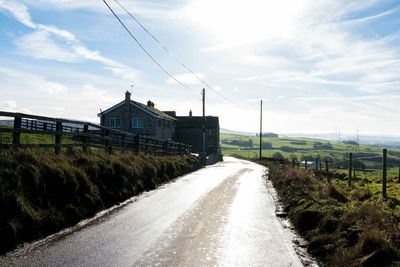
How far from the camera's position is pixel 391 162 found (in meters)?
138

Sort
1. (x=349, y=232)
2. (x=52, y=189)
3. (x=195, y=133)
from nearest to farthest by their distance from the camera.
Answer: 1. (x=349, y=232)
2. (x=52, y=189)
3. (x=195, y=133)

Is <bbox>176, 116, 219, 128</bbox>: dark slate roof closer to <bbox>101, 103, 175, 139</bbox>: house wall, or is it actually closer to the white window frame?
<bbox>101, 103, 175, 139</bbox>: house wall

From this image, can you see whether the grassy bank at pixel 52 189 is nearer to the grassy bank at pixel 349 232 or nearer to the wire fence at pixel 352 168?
the grassy bank at pixel 349 232

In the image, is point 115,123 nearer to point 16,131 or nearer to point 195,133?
point 195,133

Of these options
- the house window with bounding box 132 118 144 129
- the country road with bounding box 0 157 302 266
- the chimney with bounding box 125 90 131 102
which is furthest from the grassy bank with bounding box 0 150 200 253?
the chimney with bounding box 125 90 131 102

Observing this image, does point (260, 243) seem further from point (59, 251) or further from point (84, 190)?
point (84, 190)

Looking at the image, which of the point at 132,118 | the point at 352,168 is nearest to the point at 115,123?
the point at 132,118

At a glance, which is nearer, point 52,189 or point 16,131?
point 52,189

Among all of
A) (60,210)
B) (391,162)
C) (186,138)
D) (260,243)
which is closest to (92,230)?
(60,210)

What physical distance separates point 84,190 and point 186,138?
57.7m

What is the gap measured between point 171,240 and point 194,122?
Answer: 205 ft

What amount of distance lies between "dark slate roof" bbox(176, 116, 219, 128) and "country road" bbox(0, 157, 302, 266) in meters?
55.8

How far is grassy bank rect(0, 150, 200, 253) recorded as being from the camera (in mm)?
→ 8117

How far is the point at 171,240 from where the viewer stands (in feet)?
28.0
